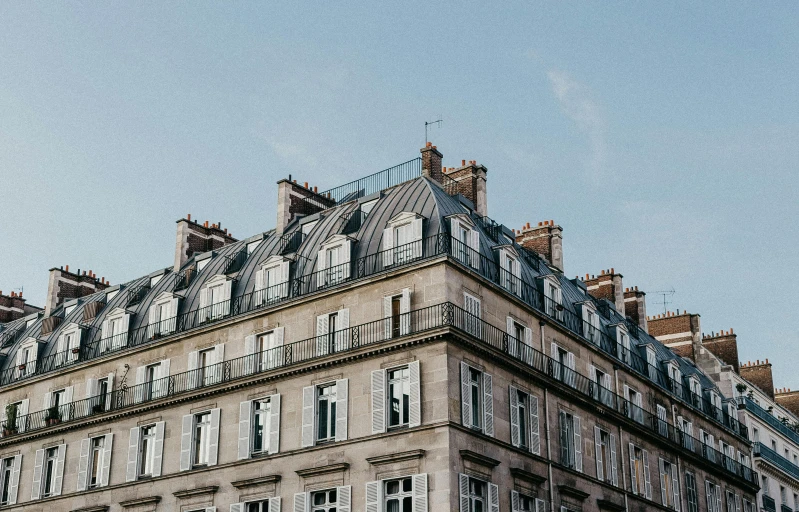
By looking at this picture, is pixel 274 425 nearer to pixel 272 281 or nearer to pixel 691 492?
pixel 272 281

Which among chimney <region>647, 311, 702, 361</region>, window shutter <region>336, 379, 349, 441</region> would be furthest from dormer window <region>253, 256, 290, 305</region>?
chimney <region>647, 311, 702, 361</region>

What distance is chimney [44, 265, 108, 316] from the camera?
52.9 metres

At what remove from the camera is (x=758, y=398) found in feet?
206

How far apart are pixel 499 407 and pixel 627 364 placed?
494 inches

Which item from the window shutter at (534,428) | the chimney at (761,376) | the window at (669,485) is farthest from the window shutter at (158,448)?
the chimney at (761,376)

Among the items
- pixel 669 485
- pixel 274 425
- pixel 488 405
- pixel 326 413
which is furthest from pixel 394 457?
pixel 669 485

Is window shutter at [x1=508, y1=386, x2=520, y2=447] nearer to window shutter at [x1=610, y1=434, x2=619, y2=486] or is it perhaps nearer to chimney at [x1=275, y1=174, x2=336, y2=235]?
window shutter at [x1=610, y1=434, x2=619, y2=486]

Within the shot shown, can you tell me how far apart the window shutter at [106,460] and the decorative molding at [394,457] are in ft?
43.6

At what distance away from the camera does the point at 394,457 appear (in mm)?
32406

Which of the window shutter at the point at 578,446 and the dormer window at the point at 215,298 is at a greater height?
the dormer window at the point at 215,298

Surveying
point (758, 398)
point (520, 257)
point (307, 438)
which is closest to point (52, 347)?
point (307, 438)

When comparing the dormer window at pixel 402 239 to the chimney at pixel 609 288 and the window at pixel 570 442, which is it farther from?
the chimney at pixel 609 288

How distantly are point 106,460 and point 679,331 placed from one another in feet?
110

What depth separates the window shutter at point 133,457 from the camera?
132 ft
